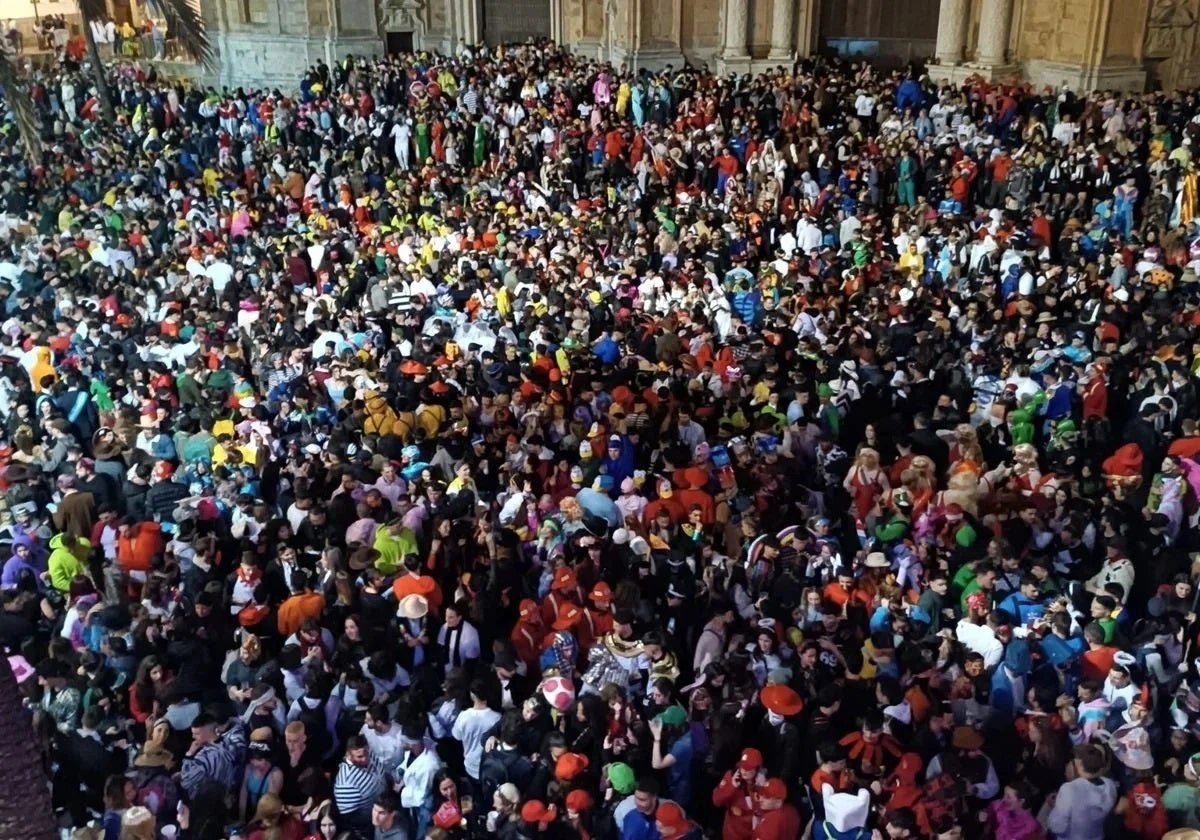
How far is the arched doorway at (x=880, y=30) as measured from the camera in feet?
90.9

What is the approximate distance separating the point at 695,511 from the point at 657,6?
834 inches

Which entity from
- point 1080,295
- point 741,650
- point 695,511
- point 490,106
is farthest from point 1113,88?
point 741,650

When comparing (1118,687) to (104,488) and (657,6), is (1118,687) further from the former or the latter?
(657,6)

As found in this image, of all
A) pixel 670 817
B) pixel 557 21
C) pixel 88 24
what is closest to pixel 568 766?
pixel 670 817

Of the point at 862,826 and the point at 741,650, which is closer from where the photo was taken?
the point at 862,826

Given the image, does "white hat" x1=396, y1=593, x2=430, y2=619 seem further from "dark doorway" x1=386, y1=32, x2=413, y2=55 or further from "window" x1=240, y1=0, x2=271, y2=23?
"window" x1=240, y1=0, x2=271, y2=23

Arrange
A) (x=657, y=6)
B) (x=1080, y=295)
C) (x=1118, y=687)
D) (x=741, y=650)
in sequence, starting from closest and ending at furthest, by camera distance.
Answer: (x=1118, y=687) → (x=741, y=650) → (x=1080, y=295) → (x=657, y=6)

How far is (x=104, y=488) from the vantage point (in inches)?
374

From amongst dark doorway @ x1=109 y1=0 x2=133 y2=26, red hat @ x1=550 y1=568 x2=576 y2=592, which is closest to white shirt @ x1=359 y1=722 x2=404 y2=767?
red hat @ x1=550 y1=568 x2=576 y2=592

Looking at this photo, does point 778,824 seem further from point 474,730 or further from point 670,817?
point 474,730

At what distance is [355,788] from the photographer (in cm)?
619

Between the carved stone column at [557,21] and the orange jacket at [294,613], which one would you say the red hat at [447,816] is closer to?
the orange jacket at [294,613]

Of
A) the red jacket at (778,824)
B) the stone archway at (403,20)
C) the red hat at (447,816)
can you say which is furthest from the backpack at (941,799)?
the stone archway at (403,20)

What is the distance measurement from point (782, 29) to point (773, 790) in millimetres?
23482
